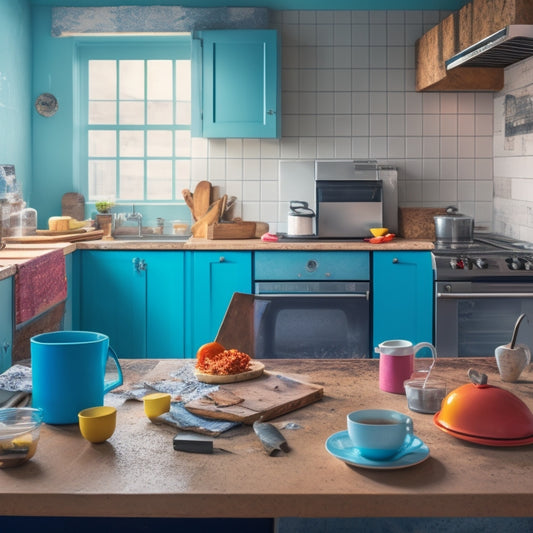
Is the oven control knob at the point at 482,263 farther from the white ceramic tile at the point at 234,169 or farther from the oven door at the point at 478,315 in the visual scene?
the white ceramic tile at the point at 234,169

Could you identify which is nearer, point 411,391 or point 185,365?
point 411,391

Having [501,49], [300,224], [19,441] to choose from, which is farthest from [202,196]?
[19,441]

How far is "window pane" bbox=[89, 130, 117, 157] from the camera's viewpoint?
5.51 metres

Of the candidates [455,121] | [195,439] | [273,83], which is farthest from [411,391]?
[455,121]

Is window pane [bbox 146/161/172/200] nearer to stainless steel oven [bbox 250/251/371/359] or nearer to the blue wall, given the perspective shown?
the blue wall

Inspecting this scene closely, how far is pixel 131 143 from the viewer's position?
5.54 meters

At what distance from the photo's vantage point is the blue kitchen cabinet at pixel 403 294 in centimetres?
475

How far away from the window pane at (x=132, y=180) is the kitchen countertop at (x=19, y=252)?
90 centimetres

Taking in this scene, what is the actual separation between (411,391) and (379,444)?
38cm

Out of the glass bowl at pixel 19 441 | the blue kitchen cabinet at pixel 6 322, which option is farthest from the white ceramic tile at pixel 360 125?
the glass bowl at pixel 19 441

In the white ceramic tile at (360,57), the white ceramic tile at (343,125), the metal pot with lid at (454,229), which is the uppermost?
the white ceramic tile at (360,57)

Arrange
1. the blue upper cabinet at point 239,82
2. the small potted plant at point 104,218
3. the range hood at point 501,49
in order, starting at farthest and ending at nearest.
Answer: the small potted plant at point 104,218, the blue upper cabinet at point 239,82, the range hood at point 501,49

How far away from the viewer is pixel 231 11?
17.3 feet

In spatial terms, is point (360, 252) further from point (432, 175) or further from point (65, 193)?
point (65, 193)
